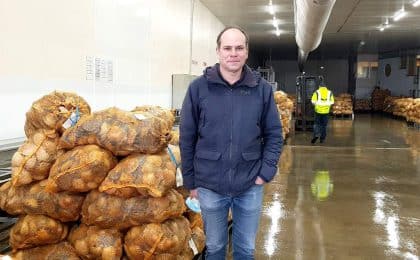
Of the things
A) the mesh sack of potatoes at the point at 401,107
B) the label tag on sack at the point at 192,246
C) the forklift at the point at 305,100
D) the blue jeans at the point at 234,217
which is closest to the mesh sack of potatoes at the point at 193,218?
the label tag on sack at the point at 192,246

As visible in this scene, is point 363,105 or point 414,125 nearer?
point 414,125

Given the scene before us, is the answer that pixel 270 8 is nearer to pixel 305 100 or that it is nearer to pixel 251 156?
pixel 305 100

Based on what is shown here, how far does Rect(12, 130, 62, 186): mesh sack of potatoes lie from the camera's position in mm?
3285

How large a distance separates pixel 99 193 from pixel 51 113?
81 centimetres

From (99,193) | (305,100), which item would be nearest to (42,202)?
(99,193)

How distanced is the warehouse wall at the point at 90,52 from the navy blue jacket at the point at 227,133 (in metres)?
2.56

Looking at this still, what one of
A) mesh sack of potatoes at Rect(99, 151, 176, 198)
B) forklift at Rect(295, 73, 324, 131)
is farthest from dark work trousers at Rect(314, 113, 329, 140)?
mesh sack of potatoes at Rect(99, 151, 176, 198)

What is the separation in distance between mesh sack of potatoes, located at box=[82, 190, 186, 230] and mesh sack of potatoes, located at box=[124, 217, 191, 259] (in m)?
0.06

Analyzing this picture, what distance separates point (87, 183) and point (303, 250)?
2302 millimetres

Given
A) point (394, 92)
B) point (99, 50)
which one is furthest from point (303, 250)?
point (394, 92)

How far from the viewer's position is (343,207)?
5.92m

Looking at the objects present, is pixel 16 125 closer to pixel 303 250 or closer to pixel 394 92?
pixel 303 250

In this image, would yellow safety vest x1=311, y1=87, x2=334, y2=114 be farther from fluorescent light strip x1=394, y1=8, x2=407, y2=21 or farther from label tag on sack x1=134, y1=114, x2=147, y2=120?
label tag on sack x1=134, y1=114, x2=147, y2=120

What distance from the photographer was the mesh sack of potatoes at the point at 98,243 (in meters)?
3.08
